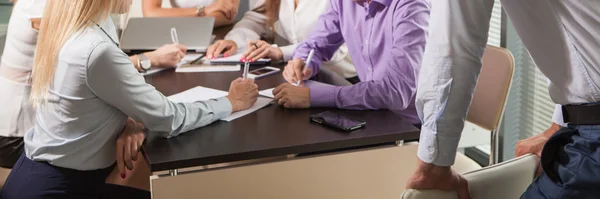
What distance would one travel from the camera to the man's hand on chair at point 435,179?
127 cm

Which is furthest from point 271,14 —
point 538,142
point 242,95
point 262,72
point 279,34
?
point 538,142

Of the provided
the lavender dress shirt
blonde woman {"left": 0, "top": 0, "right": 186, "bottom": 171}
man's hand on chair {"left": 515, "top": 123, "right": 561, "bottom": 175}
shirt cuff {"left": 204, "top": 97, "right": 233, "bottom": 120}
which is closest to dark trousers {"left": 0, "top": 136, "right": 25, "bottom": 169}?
blonde woman {"left": 0, "top": 0, "right": 186, "bottom": 171}

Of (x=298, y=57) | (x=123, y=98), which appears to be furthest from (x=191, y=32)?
(x=123, y=98)

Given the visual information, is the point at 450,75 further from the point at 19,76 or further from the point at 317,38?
the point at 19,76

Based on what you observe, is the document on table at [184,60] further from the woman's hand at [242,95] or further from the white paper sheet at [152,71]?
the woman's hand at [242,95]

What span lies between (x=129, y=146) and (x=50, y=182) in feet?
0.78

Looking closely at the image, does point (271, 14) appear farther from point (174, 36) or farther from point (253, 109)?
point (253, 109)

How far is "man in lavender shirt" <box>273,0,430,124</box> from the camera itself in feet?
6.43

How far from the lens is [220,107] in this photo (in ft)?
6.08

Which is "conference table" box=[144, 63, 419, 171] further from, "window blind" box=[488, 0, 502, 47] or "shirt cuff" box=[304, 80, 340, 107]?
"window blind" box=[488, 0, 502, 47]

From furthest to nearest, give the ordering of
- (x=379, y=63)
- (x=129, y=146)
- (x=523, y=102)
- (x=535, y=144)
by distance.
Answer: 1. (x=523, y=102)
2. (x=379, y=63)
3. (x=129, y=146)
4. (x=535, y=144)

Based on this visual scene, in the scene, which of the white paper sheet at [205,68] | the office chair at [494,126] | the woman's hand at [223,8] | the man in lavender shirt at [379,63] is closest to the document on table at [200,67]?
the white paper sheet at [205,68]

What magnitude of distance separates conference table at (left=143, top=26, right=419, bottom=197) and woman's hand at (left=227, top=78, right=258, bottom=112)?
47 millimetres

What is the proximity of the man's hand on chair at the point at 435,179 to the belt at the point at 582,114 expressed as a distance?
238 mm
